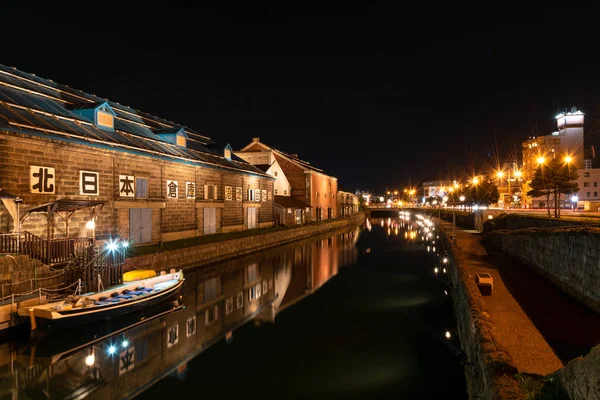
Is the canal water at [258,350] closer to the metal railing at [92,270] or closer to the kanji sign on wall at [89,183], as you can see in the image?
the metal railing at [92,270]

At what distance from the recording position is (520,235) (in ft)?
73.6

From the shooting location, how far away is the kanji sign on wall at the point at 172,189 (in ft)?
88.3

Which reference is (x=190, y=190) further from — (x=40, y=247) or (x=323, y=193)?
(x=323, y=193)

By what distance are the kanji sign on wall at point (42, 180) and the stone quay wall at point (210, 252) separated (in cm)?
470

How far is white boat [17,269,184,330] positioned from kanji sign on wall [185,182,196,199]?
11.4m

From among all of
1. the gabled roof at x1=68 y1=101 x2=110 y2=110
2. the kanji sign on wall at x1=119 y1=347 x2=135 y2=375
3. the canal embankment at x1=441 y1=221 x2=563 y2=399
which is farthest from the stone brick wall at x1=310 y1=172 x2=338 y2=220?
the kanji sign on wall at x1=119 y1=347 x2=135 y2=375

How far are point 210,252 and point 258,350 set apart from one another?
1462cm

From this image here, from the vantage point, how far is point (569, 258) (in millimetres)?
14461

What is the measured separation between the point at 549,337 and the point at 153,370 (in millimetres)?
10583

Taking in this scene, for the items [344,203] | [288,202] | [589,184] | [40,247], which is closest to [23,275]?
[40,247]

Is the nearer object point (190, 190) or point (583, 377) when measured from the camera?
point (583, 377)

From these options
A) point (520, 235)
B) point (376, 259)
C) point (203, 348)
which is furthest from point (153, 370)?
point (376, 259)

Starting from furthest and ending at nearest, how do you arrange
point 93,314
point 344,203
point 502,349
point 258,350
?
point 344,203, point 93,314, point 258,350, point 502,349

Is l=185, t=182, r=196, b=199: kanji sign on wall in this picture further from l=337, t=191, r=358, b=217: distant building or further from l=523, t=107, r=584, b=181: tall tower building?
l=523, t=107, r=584, b=181: tall tower building
